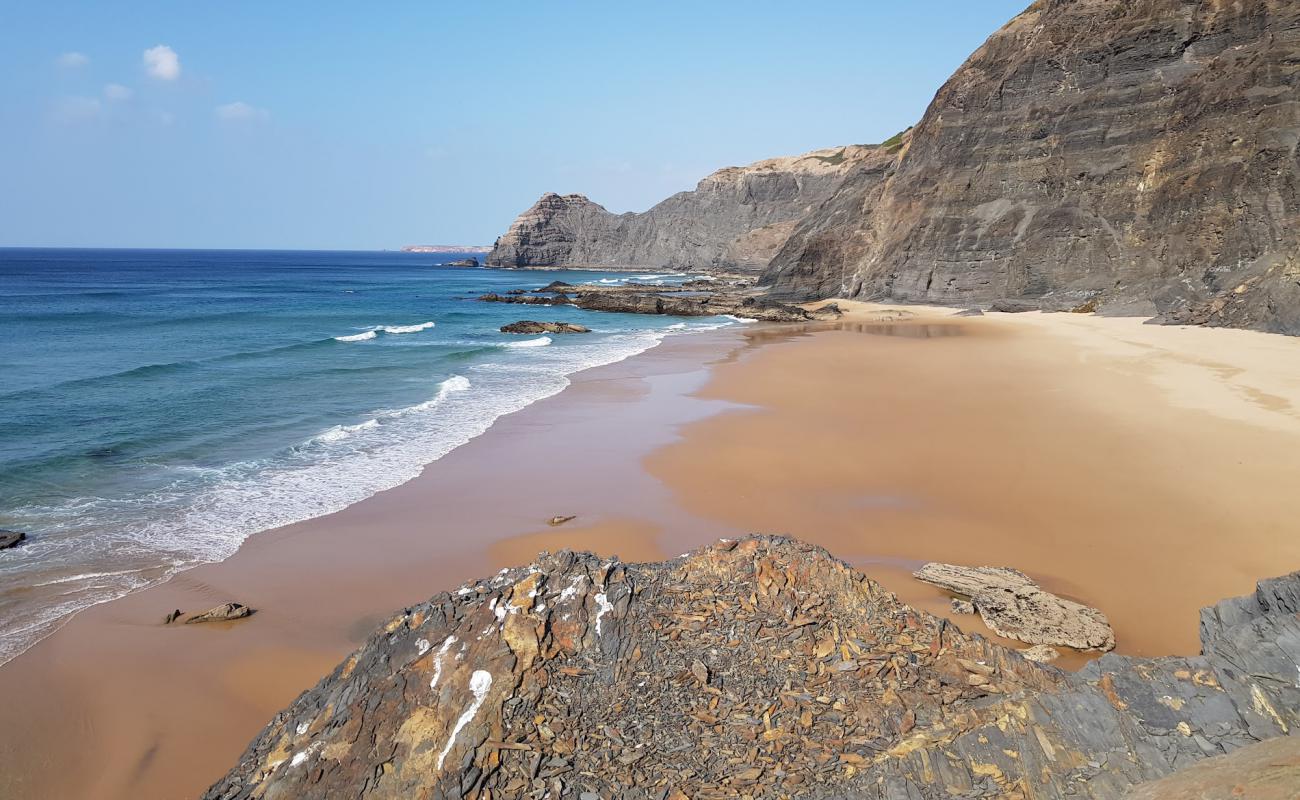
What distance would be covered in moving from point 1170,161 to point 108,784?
44805 mm

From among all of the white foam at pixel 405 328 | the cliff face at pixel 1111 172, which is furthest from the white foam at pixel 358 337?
the cliff face at pixel 1111 172

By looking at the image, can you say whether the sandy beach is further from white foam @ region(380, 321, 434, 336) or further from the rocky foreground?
white foam @ region(380, 321, 434, 336)

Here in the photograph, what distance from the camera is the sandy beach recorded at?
734 centimetres

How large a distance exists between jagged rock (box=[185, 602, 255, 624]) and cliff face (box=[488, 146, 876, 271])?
76.4 metres

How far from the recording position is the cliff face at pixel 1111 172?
30625mm

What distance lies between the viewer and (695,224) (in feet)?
373

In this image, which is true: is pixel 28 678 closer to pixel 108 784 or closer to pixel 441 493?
pixel 108 784

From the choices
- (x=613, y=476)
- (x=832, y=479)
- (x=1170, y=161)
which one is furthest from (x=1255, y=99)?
(x=613, y=476)

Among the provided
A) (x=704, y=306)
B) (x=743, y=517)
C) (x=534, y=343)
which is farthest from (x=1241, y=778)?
(x=704, y=306)

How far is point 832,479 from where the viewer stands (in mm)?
13391

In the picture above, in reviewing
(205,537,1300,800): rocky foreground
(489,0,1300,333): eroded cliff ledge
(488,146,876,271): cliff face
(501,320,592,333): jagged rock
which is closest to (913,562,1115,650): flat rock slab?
(205,537,1300,800): rocky foreground

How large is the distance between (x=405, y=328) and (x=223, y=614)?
3676cm

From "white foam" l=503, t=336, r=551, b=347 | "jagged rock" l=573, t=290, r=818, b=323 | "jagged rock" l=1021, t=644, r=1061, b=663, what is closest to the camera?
"jagged rock" l=1021, t=644, r=1061, b=663

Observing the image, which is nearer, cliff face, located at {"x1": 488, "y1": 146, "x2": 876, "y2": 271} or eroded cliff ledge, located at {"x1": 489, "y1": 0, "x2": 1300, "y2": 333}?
eroded cliff ledge, located at {"x1": 489, "y1": 0, "x2": 1300, "y2": 333}
